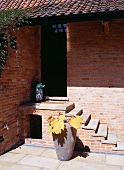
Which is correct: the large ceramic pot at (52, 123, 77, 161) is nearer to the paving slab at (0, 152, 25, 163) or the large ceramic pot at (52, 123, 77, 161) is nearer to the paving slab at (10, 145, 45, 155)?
the paving slab at (10, 145, 45, 155)

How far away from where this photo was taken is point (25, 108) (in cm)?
534

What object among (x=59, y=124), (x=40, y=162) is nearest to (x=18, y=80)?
(x=59, y=124)

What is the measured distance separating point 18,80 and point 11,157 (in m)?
1.99

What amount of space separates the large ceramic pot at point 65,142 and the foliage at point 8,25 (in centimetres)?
198

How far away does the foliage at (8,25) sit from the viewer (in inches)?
175

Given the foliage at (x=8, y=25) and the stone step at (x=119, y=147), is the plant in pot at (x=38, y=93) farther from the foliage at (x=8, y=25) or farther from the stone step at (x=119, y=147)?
the stone step at (x=119, y=147)

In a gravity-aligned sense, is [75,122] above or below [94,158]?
above

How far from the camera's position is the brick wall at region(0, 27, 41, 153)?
471cm

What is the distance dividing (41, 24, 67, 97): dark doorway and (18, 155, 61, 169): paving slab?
289 cm

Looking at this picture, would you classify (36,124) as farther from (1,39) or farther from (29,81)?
(1,39)

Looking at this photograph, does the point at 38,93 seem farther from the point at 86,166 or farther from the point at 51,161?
the point at 86,166

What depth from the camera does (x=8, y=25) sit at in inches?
182

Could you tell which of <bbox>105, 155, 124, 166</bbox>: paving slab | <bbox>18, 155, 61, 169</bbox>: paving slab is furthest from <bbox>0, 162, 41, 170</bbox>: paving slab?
<bbox>105, 155, 124, 166</bbox>: paving slab

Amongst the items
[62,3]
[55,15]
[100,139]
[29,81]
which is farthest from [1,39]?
[100,139]
